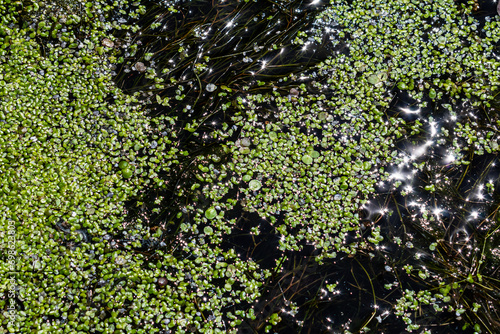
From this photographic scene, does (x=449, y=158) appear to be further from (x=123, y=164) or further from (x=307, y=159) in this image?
(x=123, y=164)

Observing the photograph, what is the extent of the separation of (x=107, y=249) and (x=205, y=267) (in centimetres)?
82

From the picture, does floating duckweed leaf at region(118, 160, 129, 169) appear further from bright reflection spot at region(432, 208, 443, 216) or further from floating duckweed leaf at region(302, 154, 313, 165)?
bright reflection spot at region(432, 208, 443, 216)

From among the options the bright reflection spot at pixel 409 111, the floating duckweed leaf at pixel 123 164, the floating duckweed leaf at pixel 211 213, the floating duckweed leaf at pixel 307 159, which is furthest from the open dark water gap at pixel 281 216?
the floating duckweed leaf at pixel 307 159

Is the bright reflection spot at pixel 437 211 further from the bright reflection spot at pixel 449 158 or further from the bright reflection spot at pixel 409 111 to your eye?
the bright reflection spot at pixel 409 111

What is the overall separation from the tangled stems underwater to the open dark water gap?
0.05 feet

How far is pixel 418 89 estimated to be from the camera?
351 centimetres

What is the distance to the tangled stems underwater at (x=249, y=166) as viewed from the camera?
9.03ft

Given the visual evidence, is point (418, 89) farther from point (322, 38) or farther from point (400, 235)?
point (400, 235)

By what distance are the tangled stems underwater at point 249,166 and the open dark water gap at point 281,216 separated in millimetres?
16

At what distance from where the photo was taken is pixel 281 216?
3062 millimetres

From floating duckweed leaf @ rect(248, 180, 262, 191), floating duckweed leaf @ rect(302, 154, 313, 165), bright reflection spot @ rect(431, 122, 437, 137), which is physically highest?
floating duckweed leaf @ rect(248, 180, 262, 191)

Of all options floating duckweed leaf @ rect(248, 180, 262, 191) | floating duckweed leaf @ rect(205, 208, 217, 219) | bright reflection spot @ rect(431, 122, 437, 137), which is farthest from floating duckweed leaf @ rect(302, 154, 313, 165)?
bright reflection spot @ rect(431, 122, 437, 137)

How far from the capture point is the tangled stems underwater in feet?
9.03

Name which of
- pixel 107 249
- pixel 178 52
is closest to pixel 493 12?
pixel 178 52
